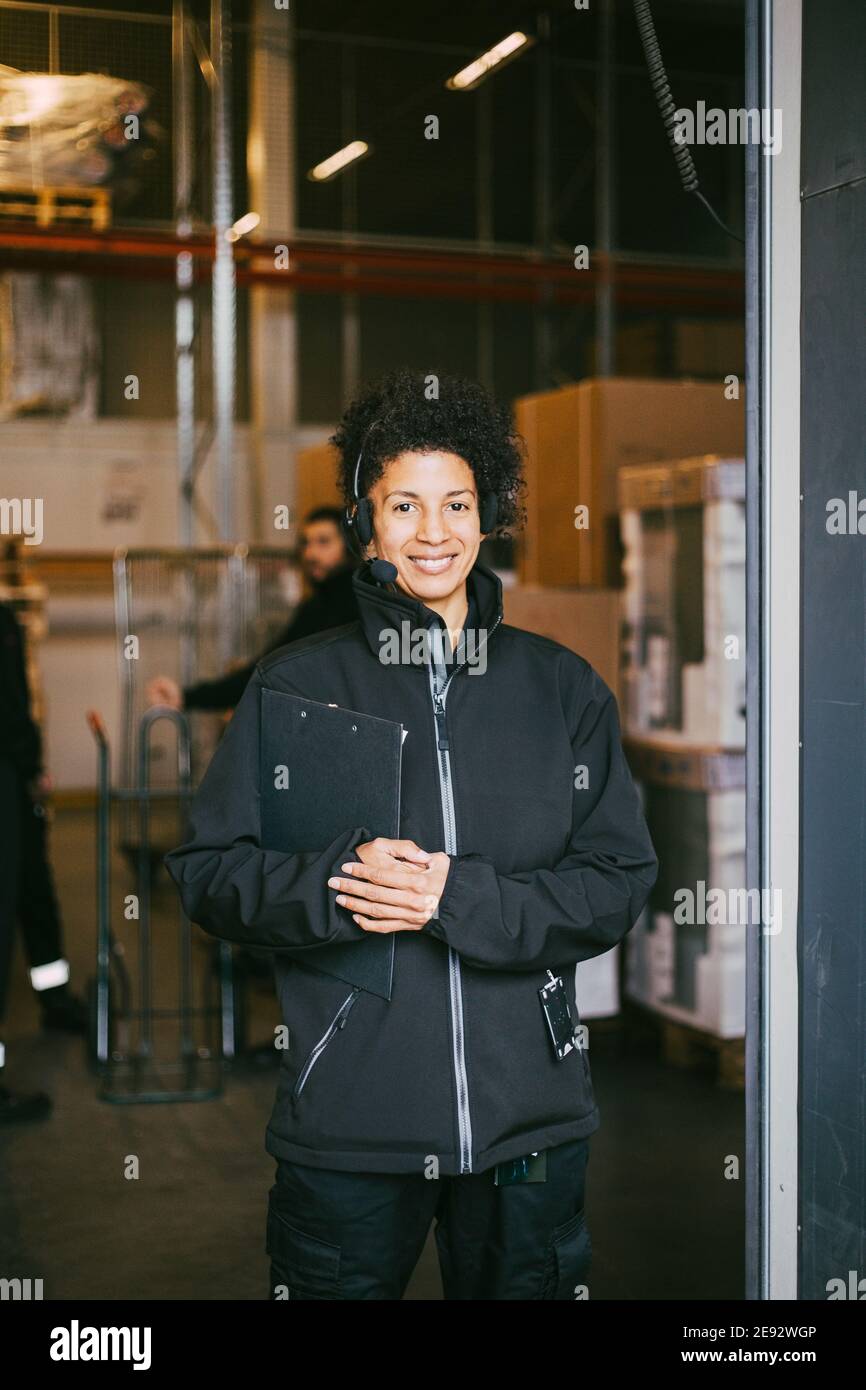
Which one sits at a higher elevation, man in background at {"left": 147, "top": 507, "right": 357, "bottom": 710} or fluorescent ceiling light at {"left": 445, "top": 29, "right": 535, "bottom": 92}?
fluorescent ceiling light at {"left": 445, "top": 29, "right": 535, "bottom": 92}

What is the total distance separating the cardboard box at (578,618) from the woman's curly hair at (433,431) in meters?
3.12

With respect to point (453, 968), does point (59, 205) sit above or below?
above

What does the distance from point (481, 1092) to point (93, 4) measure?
867 centimetres

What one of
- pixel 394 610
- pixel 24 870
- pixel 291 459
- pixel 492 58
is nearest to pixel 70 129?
pixel 492 58

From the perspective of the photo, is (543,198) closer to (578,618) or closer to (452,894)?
(578,618)

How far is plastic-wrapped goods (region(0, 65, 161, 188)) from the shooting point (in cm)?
761

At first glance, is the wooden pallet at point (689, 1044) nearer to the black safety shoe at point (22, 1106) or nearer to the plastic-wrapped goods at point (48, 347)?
the black safety shoe at point (22, 1106)

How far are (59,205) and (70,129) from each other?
1583 millimetres

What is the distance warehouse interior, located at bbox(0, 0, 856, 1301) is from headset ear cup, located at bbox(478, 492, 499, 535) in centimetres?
200

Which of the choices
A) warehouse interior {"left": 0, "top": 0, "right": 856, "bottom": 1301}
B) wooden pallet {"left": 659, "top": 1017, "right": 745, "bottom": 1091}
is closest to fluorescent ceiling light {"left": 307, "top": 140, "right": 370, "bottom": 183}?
warehouse interior {"left": 0, "top": 0, "right": 856, "bottom": 1301}

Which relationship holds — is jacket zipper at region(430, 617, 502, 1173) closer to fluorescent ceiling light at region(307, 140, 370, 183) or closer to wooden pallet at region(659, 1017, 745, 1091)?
wooden pallet at region(659, 1017, 745, 1091)

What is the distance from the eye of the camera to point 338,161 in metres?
10.8

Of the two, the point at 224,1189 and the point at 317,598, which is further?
the point at 317,598

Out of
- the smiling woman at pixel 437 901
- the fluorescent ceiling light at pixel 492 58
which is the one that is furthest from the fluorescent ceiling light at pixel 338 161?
the smiling woman at pixel 437 901
